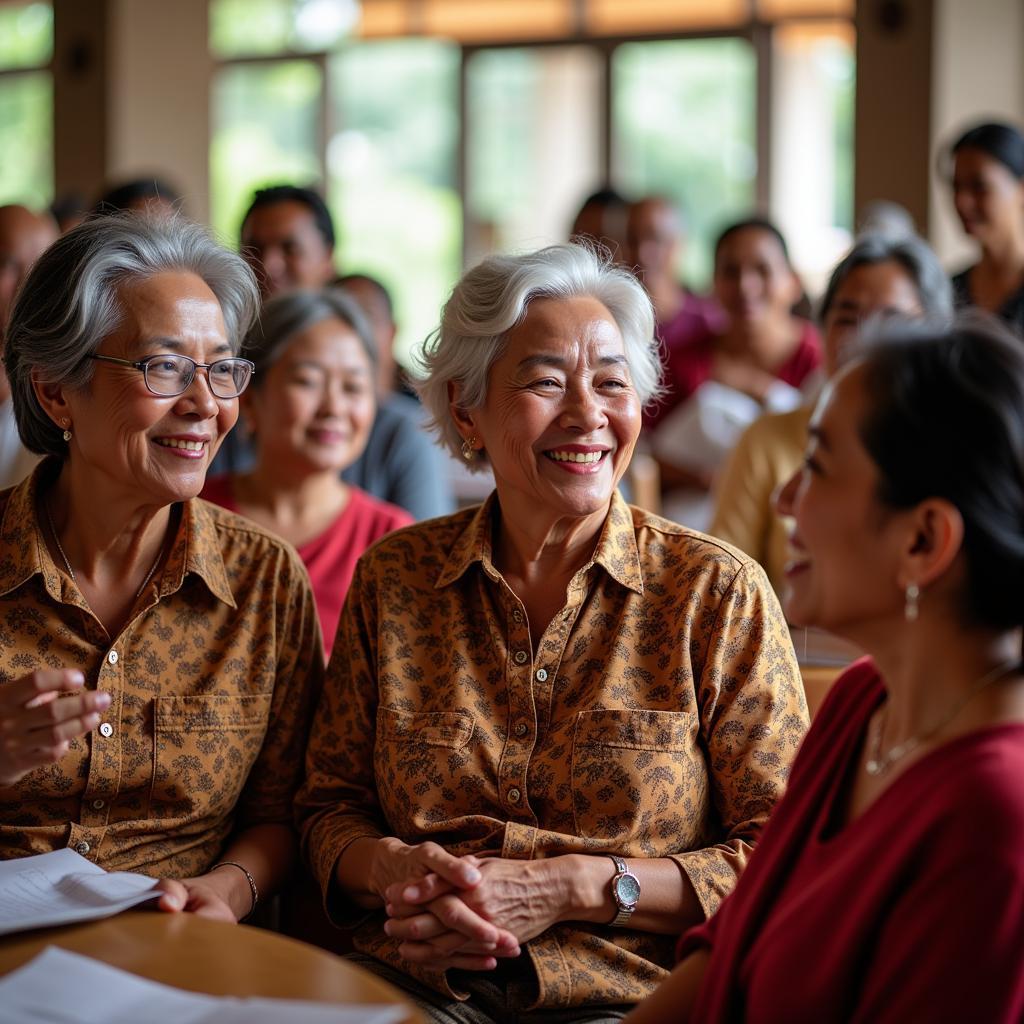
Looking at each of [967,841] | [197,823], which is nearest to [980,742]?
[967,841]

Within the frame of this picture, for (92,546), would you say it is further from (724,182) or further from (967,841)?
(724,182)

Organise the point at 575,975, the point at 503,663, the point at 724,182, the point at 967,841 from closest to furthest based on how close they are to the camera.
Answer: the point at 967,841
the point at 575,975
the point at 503,663
the point at 724,182

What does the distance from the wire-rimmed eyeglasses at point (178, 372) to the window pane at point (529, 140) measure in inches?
260

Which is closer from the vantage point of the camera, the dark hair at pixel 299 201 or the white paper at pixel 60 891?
the white paper at pixel 60 891

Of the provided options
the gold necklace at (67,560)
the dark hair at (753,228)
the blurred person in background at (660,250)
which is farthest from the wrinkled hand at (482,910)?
the blurred person in background at (660,250)

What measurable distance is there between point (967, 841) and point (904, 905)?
9cm

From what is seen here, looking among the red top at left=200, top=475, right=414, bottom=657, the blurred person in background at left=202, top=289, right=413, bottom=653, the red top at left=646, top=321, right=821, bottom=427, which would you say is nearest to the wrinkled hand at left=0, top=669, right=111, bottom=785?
the red top at left=200, top=475, right=414, bottom=657

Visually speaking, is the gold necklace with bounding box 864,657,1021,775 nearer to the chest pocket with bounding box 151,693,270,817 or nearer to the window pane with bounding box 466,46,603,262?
the chest pocket with bounding box 151,693,270,817

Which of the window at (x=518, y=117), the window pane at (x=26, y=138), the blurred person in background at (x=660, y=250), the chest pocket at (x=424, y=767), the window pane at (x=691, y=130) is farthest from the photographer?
the window pane at (x=26, y=138)

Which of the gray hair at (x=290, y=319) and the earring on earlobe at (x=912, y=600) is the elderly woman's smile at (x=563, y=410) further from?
the gray hair at (x=290, y=319)

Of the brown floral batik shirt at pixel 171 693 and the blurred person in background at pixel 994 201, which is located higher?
Answer: the blurred person in background at pixel 994 201

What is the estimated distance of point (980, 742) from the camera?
1.21m

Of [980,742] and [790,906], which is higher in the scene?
[980,742]

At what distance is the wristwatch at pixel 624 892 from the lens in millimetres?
1719
